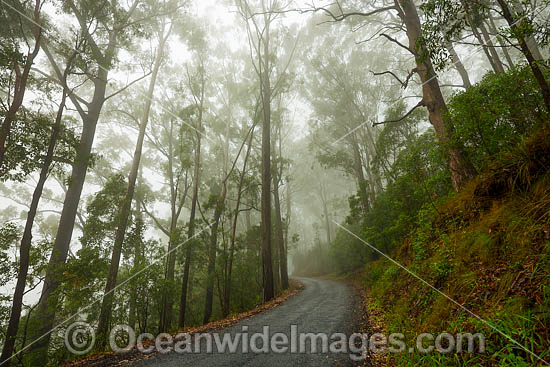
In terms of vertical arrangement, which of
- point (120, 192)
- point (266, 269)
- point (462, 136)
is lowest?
point (266, 269)

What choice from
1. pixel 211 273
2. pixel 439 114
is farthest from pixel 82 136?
pixel 439 114

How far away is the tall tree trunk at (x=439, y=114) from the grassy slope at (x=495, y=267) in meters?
0.73

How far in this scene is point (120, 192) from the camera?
34.9 feet

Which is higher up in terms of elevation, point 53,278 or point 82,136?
point 82,136

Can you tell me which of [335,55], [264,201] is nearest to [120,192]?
[264,201]

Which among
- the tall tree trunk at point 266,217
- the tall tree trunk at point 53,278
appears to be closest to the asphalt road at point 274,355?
the tall tree trunk at point 53,278

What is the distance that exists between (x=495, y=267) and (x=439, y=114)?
3908mm

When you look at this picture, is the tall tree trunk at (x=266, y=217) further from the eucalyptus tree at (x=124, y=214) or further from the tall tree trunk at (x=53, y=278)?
the tall tree trunk at (x=53, y=278)

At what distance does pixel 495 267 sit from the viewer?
288cm

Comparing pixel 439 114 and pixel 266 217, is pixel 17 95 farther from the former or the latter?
pixel 439 114

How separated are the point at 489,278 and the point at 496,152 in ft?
9.84

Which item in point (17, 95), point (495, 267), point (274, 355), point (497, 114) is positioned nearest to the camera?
point (495, 267)

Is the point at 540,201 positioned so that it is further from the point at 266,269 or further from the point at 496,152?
the point at 266,269

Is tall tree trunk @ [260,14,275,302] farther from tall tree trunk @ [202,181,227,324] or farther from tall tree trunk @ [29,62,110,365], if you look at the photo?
tall tree trunk @ [29,62,110,365]
